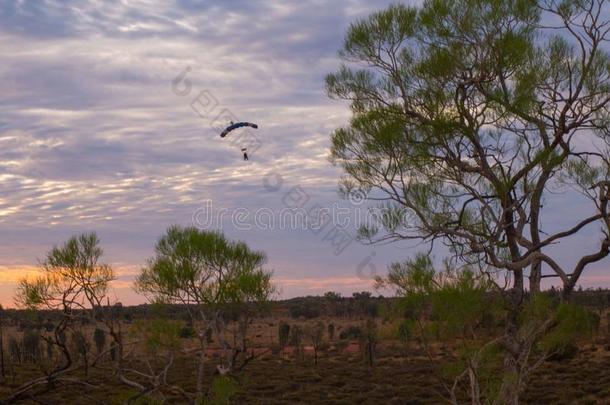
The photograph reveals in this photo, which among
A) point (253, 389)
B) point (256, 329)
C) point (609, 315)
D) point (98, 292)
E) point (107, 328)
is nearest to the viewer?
point (107, 328)

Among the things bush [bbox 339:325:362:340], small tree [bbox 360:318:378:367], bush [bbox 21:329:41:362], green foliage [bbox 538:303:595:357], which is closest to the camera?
green foliage [bbox 538:303:595:357]

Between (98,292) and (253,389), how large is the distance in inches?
512

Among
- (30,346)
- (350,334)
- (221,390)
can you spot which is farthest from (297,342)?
(221,390)

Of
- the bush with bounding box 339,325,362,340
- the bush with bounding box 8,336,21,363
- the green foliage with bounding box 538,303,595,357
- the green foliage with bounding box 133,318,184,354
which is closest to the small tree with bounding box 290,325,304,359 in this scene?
the bush with bounding box 339,325,362,340

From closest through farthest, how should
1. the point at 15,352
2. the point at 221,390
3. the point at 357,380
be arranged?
the point at 221,390, the point at 357,380, the point at 15,352

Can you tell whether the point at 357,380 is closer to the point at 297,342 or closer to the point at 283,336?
the point at 297,342

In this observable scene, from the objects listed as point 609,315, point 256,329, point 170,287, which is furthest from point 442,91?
point 256,329

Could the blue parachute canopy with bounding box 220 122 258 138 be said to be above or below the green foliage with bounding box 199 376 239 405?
above

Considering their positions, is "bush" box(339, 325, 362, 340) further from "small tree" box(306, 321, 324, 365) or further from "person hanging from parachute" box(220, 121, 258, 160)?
"person hanging from parachute" box(220, 121, 258, 160)

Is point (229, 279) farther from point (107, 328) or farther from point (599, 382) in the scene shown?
point (599, 382)

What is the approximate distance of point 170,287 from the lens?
48.6 ft

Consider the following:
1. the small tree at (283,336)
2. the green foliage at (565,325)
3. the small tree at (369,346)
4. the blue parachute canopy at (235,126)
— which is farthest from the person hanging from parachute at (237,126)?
the small tree at (283,336)

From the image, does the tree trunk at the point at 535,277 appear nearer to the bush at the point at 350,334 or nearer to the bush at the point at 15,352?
the bush at the point at 15,352

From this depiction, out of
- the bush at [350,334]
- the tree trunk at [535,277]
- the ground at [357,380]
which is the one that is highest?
the tree trunk at [535,277]
